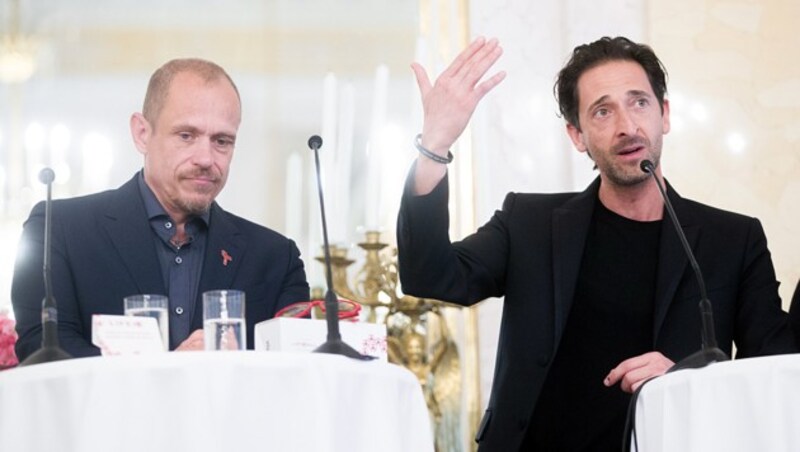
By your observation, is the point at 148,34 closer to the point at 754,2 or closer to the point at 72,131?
the point at 72,131

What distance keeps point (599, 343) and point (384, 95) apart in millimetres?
1735

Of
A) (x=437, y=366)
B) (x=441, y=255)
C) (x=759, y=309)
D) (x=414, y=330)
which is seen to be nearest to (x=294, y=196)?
(x=414, y=330)

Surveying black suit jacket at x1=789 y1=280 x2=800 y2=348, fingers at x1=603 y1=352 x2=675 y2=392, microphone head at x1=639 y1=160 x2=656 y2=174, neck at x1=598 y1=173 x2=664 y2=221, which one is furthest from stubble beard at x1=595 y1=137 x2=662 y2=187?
fingers at x1=603 y1=352 x2=675 y2=392

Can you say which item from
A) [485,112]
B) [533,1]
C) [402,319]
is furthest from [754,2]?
[402,319]

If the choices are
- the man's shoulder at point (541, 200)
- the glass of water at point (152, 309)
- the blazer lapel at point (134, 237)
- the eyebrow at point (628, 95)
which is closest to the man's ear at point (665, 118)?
the eyebrow at point (628, 95)

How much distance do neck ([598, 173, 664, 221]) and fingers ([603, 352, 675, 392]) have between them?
0.80 metres

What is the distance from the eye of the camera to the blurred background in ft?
18.6

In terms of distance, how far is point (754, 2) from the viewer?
5867 mm

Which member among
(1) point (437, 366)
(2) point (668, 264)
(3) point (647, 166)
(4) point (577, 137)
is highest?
(4) point (577, 137)

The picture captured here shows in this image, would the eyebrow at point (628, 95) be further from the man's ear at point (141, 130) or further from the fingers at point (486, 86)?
the man's ear at point (141, 130)

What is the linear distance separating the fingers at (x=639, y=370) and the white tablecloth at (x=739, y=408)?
375 millimetres

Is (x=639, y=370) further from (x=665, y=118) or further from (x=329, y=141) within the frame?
(x=329, y=141)

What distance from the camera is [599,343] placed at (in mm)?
4039

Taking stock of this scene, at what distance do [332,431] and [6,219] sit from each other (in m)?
3.17
